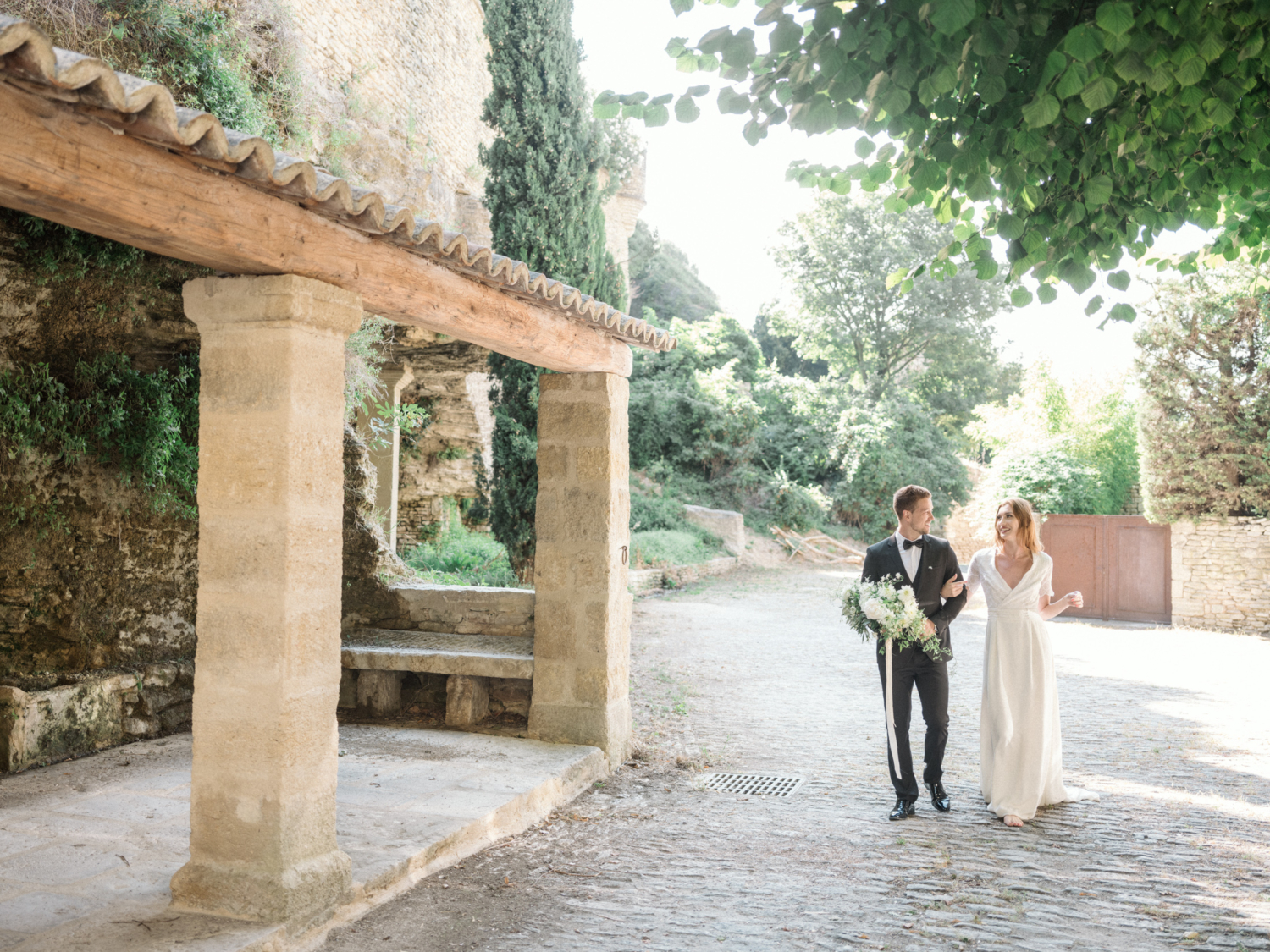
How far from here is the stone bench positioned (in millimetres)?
6152

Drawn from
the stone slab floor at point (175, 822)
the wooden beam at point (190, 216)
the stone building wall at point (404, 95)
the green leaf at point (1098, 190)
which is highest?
the stone building wall at point (404, 95)

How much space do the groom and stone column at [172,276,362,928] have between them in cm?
311

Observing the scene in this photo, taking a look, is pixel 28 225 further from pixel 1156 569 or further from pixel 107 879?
pixel 1156 569

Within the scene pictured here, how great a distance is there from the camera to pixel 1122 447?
18.2 m

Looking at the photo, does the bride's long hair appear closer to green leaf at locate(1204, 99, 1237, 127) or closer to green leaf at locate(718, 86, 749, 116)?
green leaf at locate(1204, 99, 1237, 127)

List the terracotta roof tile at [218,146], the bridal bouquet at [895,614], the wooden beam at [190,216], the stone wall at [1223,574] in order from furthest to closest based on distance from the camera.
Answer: the stone wall at [1223,574]
the bridal bouquet at [895,614]
the wooden beam at [190,216]
the terracotta roof tile at [218,146]

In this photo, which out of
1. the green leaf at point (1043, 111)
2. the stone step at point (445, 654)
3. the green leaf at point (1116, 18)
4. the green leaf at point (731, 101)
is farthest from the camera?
the stone step at point (445, 654)

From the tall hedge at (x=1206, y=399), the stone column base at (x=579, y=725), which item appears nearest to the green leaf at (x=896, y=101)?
the stone column base at (x=579, y=725)

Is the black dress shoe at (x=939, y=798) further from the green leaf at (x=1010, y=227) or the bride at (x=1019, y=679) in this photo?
the green leaf at (x=1010, y=227)

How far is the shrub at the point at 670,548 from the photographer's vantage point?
712 inches

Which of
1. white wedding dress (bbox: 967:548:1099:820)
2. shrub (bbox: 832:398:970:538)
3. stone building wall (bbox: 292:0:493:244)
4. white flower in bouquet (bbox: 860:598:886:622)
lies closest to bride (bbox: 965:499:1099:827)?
white wedding dress (bbox: 967:548:1099:820)

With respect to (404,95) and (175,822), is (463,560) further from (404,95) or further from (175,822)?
(404,95)

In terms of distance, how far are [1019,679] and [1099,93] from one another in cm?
333

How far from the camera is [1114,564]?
52.0ft
